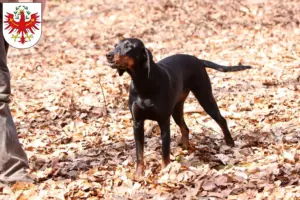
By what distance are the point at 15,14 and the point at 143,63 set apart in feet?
4.35

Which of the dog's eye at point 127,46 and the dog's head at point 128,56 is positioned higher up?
the dog's eye at point 127,46

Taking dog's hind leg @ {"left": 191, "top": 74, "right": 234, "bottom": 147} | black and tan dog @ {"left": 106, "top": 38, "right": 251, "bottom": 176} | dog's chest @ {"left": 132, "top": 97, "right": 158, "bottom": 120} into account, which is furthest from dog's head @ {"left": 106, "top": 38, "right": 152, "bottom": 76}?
dog's hind leg @ {"left": 191, "top": 74, "right": 234, "bottom": 147}

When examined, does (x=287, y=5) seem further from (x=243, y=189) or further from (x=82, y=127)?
(x=243, y=189)

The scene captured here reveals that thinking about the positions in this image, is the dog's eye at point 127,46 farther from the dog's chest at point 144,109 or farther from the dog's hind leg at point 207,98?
the dog's hind leg at point 207,98

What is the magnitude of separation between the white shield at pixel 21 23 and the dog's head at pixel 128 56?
0.94 metres

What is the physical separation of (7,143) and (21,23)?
1195mm

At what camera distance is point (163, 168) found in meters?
5.29

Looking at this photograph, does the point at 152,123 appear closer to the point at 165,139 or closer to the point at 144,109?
the point at 165,139

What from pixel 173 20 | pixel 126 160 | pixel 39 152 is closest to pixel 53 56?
pixel 173 20

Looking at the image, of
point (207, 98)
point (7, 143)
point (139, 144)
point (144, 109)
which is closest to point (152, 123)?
point (207, 98)

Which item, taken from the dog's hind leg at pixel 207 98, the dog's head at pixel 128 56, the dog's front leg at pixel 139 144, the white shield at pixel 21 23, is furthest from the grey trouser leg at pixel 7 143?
the dog's hind leg at pixel 207 98

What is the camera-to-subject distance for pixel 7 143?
5.09 meters

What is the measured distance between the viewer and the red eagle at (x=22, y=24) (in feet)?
16.6

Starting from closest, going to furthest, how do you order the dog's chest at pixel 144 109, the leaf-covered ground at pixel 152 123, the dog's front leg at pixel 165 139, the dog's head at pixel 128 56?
the dog's head at pixel 128 56 < the leaf-covered ground at pixel 152 123 < the dog's chest at pixel 144 109 < the dog's front leg at pixel 165 139
